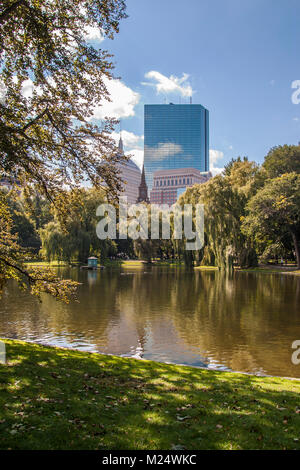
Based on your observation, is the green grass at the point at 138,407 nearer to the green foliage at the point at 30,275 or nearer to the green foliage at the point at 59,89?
the green foliage at the point at 30,275

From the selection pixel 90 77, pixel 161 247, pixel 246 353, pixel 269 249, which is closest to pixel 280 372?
pixel 246 353

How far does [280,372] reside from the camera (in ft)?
28.0

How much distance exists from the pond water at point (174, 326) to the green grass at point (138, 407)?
7.61 feet

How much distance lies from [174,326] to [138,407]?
319 inches

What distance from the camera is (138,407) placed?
16.9 feet

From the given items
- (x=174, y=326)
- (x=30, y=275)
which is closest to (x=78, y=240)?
(x=174, y=326)

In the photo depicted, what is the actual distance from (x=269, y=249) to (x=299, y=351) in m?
32.2

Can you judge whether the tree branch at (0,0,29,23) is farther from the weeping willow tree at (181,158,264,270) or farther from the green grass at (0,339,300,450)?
the weeping willow tree at (181,158,264,270)

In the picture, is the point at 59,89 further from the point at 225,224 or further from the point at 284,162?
the point at 284,162

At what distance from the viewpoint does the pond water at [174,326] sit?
9.77 meters

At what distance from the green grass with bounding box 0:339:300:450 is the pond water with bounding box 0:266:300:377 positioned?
232 centimetres

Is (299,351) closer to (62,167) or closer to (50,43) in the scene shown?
(62,167)

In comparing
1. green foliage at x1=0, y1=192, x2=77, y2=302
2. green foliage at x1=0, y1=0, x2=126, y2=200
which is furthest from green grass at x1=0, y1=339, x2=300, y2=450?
green foliage at x1=0, y1=0, x2=126, y2=200

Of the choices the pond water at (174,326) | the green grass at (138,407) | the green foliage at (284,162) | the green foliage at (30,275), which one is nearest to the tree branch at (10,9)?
the green foliage at (30,275)
